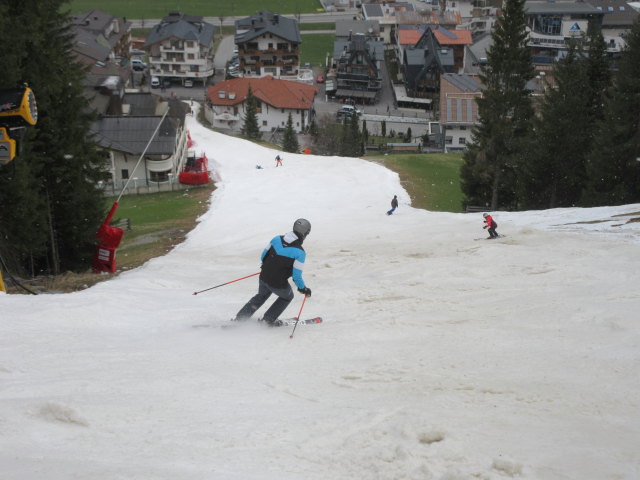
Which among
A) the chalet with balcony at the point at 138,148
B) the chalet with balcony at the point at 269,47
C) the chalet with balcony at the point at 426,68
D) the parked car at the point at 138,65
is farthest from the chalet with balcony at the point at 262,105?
the chalet with balcony at the point at 138,148

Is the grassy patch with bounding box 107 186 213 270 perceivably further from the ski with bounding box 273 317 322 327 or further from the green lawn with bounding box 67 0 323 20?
the green lawn with bounding box 67 0 323 20

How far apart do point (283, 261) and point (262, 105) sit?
282ft

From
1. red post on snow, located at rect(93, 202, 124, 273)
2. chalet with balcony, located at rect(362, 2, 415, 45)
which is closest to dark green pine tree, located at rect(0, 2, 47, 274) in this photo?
red post on snow, located at rect(93, 202, 124, 273)

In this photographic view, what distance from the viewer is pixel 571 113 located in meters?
33.5

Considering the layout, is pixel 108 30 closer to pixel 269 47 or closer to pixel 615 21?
pixel 269 47

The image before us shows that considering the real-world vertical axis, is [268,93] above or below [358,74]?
below

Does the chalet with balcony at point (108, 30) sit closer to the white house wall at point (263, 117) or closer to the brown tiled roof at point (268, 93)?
the brown tiled roof at point (268, 93)

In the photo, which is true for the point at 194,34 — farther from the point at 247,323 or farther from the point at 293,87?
the point at 247,323

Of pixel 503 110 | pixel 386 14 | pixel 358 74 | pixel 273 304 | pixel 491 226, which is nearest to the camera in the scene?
pixel 273 304

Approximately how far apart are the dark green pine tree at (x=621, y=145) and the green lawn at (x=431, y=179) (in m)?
9.58

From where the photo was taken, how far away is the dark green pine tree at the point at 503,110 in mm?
39188

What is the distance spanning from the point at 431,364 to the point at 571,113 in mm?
28347

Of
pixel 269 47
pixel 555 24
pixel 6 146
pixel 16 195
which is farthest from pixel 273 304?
pixel 555 24

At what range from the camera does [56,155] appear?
20.2 metres
